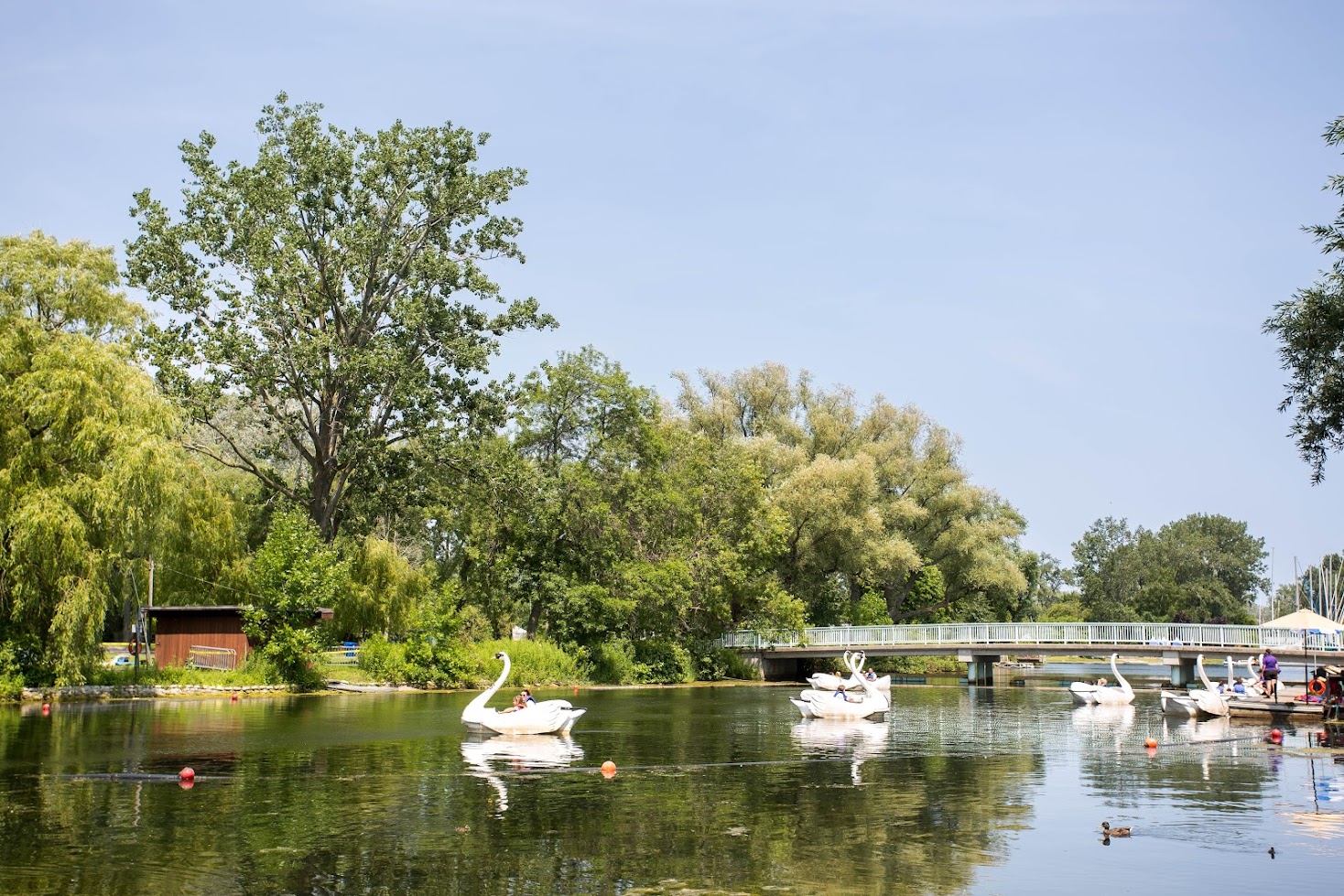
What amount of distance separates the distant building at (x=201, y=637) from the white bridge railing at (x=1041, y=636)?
30.9 meters

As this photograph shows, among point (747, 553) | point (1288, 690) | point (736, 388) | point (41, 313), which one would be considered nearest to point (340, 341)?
point (41, 313)

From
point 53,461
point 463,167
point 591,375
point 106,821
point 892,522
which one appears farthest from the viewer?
point 892,522

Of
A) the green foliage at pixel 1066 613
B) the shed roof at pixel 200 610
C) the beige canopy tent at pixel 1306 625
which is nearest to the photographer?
the shed roof at pixel 200 610

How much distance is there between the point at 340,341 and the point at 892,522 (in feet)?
134

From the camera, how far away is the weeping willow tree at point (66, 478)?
3612 centimetres

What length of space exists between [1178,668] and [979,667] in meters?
11.0

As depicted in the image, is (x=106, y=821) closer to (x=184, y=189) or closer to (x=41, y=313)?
(x=41, y=313)

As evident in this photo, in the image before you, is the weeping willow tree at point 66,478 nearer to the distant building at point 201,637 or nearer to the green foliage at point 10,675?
the green foliage at point 10,675

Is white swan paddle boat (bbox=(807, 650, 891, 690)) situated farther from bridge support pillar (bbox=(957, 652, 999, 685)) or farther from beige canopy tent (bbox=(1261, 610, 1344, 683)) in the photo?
beige canopy tent (bbox=(1261, 610, 1344, 683))

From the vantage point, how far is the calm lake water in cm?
1415

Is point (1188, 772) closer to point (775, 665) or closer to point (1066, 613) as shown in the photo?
point (775, 665)

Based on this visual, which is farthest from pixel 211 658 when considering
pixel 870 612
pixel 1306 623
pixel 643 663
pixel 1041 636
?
pixel 1306 623

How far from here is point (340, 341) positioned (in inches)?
2073

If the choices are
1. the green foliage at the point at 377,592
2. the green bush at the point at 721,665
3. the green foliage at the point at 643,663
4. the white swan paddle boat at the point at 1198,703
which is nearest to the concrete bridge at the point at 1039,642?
the green bush at the point at 721,665
